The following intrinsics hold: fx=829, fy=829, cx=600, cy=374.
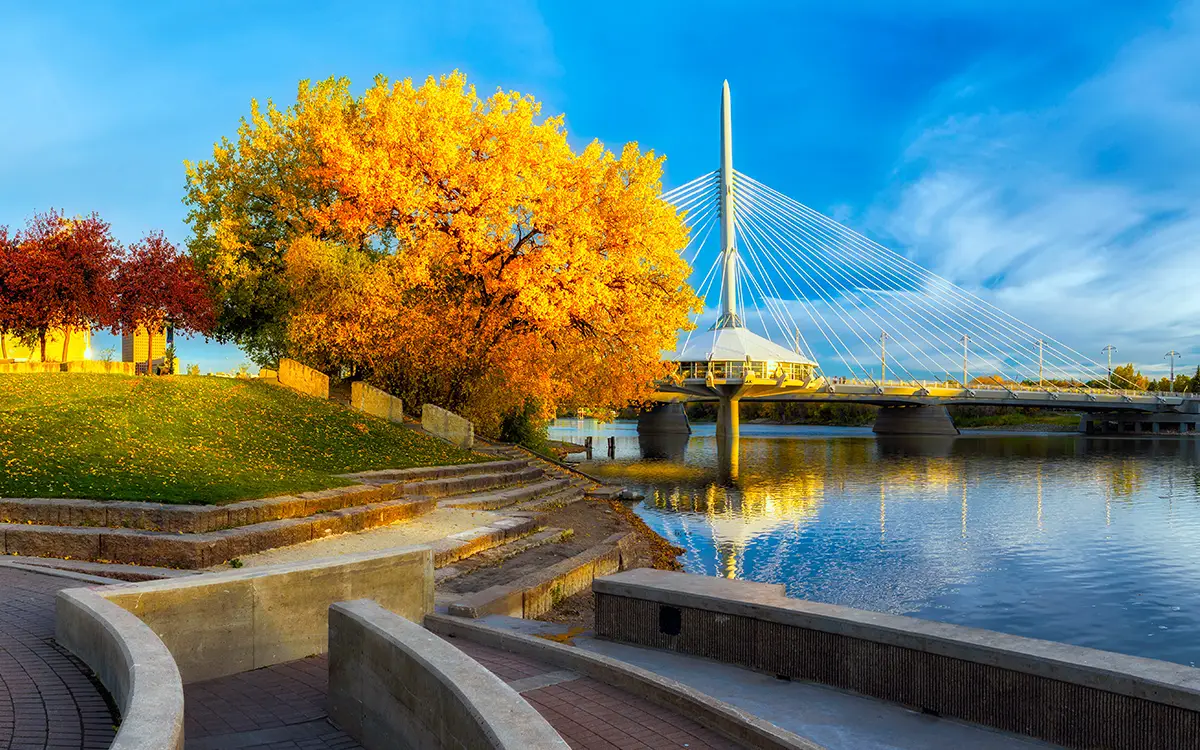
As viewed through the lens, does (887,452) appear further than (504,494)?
Yes

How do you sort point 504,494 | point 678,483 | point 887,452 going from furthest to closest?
1. point 887,452
2. point 678,483
3. point 504,494

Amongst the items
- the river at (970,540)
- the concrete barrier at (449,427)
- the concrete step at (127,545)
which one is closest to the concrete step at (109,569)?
the concrete step at (127,545)

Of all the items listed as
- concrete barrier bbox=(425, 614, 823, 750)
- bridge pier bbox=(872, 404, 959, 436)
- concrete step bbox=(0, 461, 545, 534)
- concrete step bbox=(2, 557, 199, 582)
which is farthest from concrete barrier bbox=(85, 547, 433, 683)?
bridge pier bbox=(872, 404, 959, 436)

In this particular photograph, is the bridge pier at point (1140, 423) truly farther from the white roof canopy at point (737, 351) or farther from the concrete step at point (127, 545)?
the concrete step at point (127, 545)

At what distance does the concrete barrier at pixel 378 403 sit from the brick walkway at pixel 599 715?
19334mm

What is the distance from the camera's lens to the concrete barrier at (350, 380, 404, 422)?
25625 millimetres

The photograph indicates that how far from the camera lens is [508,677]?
22.0 feet

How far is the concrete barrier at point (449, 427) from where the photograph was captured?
2456 cm

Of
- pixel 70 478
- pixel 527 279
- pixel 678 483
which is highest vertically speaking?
pixel 527 279

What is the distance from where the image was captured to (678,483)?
119 feet

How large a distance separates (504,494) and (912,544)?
1003 centimetres

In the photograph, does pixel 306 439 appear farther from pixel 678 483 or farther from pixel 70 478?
pixel 678 483

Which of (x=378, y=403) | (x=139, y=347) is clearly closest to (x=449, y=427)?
(x=378, y=403)

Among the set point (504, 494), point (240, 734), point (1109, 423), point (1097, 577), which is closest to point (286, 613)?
point (240, 734)
